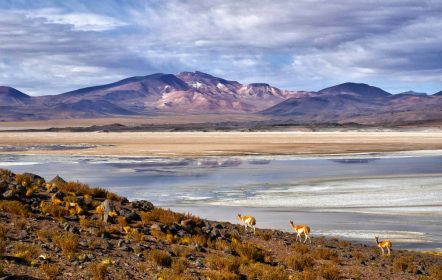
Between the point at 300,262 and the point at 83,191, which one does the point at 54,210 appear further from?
the point at 300,262

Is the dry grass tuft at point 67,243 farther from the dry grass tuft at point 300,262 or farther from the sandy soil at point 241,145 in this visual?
the sandy soil at point 241,145

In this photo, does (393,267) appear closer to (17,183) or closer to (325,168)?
(17,183)

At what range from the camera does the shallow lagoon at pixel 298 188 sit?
1861 cm

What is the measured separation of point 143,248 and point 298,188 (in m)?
17.3

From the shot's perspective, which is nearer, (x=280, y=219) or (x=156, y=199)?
(x=280, y=219)

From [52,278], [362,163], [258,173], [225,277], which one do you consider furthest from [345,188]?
[52,278]

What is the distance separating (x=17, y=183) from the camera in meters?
14.7

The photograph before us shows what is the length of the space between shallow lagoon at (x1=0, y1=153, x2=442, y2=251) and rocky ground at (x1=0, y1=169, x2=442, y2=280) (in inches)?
140

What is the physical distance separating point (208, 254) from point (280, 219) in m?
8.09

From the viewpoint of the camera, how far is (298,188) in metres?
27.9

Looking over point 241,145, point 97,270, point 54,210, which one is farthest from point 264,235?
point 241,145

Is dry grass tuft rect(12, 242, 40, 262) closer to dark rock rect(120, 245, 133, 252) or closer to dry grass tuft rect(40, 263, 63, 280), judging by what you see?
dry grass tuft rect(40, 263, 63, 280)

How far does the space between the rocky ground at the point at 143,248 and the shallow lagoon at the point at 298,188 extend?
356 cm

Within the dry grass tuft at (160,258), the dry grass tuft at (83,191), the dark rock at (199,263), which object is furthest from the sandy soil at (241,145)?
the dry grass tuft at (160,258)
